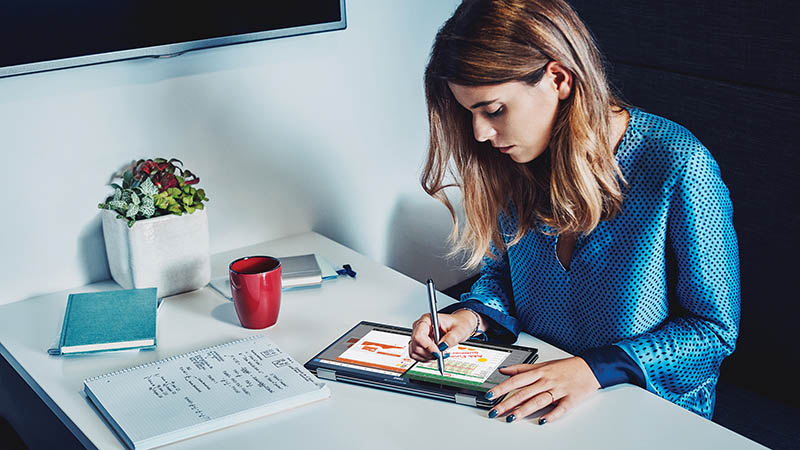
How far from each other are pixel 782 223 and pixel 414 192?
0.80 m

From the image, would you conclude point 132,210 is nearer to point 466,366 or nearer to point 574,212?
point 466,366

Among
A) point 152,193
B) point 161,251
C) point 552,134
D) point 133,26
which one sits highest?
point 133,26

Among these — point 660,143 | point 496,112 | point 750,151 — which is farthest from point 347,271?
point 750,151

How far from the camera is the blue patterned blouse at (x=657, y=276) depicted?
124 centimetres

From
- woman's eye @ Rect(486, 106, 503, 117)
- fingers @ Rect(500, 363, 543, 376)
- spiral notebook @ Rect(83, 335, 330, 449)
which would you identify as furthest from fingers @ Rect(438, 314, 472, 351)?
woman's eye @ Rect(486, 106, 503, 117)

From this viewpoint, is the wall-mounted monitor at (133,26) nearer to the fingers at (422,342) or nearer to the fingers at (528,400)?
the fingers at (422,342)

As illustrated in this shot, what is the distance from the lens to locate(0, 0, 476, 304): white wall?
143 cm

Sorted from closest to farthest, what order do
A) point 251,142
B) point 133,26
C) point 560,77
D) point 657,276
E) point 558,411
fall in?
1. point 558,411
2. point 560,77
3. point 657,276
4. point 133,26
5. point 251,142

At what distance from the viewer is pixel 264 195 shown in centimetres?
171

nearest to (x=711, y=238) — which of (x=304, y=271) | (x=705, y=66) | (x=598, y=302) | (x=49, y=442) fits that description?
(x=598, y=302)

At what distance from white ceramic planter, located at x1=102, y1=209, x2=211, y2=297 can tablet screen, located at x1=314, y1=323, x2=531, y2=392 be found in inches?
13.9

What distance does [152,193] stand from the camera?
1.44 metres

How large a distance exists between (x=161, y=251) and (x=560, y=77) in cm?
74

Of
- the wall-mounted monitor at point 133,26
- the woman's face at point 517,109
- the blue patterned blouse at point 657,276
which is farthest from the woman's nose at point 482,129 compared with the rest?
the wall-mounted monitor at point 133,26
